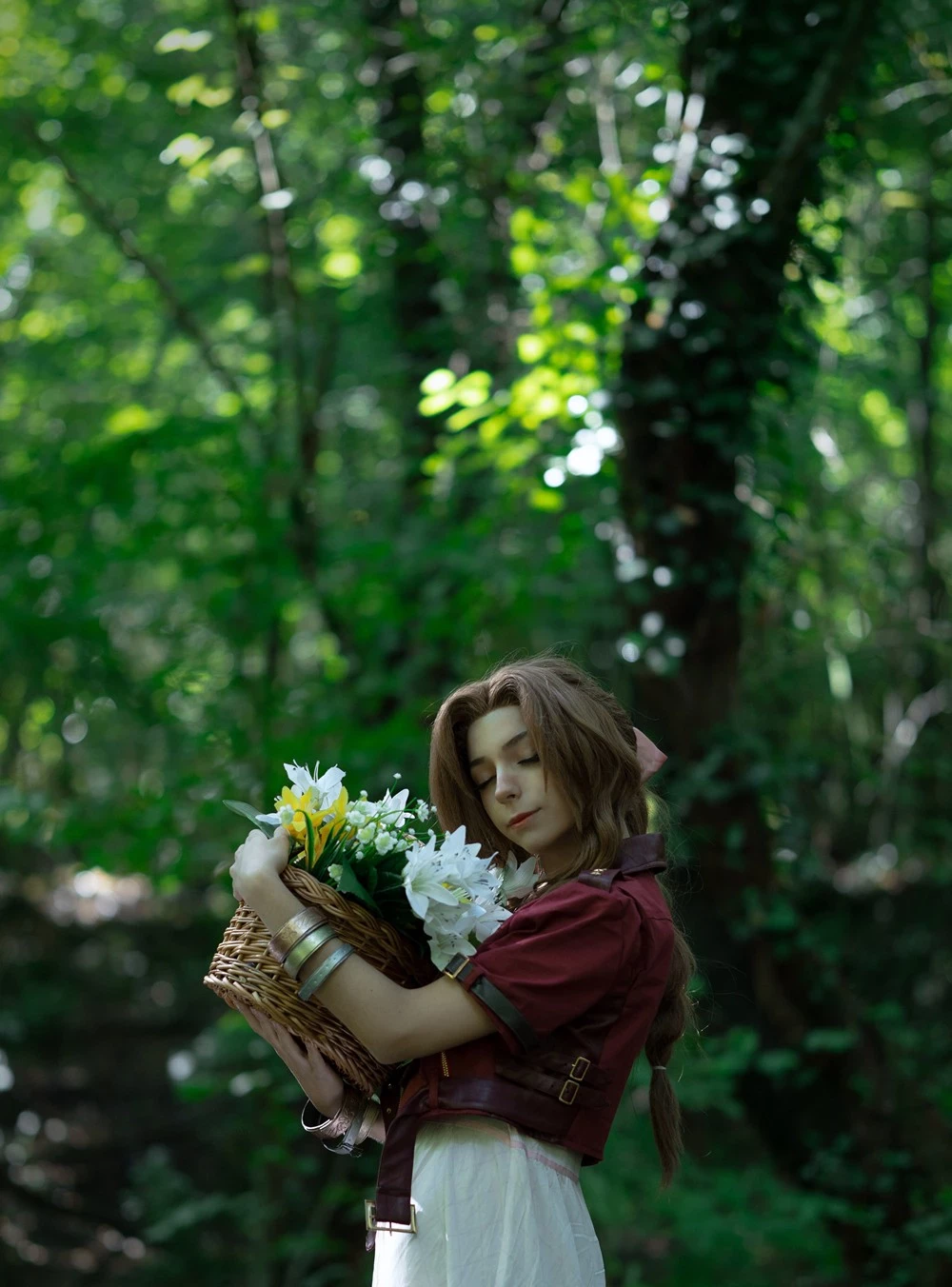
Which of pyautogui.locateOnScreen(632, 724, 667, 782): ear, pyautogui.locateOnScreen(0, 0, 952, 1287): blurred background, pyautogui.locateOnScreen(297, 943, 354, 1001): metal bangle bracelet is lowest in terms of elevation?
pyautogui.locateOnScreen(0, 0, 952, 1287): blurred background

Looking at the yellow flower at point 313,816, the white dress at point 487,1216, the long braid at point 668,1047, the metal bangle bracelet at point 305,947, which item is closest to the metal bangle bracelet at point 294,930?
the metal bangle bracelet at point 305,947

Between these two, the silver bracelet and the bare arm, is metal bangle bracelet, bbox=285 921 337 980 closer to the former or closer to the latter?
the bare arm

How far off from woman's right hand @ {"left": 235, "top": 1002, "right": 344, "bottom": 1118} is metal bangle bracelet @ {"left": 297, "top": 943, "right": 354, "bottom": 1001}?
0.13 m

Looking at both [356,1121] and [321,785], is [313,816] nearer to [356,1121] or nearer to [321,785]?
[321,785]

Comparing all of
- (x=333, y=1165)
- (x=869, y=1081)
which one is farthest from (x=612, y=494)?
(x=333, y=1165)

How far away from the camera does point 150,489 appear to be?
5.39 meters

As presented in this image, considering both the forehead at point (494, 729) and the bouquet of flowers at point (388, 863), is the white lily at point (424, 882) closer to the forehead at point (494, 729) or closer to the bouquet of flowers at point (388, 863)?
the bouquet of flowers at point (388, 863)

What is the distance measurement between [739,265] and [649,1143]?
3.25 meters

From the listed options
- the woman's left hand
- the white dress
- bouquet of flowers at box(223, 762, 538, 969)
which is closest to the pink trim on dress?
the white dress

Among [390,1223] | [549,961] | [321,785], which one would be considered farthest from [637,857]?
[390,1223]

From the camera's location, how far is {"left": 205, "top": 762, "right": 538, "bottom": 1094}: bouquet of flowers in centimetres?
174

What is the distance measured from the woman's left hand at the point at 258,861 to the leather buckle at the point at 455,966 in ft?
0.85

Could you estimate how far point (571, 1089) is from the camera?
69.3 inches

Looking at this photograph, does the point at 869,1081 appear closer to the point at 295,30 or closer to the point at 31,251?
the point at 295,30
